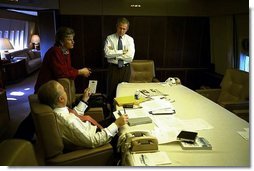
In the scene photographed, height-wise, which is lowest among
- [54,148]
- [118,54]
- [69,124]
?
[54,148]

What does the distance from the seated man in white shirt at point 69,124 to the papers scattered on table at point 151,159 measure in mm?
312

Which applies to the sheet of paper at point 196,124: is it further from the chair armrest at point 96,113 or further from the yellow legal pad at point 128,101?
the chair armrest at point 96,113

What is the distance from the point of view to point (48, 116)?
1078 mm

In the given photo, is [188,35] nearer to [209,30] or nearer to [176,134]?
[209,30]

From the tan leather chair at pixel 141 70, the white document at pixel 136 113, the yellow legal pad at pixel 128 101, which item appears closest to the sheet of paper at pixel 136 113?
the white document at pixel 136 113

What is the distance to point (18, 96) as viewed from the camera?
1923 mm

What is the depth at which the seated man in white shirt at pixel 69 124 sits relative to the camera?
1.15m

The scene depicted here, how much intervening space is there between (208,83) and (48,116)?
148cm

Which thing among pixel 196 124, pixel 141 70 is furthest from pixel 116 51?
pixel 196 124

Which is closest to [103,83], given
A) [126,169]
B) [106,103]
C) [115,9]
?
[106,103]

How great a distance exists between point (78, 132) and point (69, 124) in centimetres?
6

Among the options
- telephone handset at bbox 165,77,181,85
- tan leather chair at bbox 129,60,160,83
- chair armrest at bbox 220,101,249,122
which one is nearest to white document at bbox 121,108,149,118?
chair armrest at bbox 220,101,249,122

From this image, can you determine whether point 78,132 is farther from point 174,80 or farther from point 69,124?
point 174,80

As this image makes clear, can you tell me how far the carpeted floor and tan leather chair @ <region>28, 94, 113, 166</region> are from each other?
Answer: 623 millimetres
